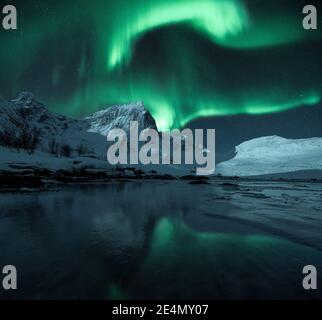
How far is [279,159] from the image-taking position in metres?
166

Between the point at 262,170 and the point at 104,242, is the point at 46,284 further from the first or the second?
the point at 262,170

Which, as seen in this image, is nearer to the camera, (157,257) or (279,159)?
(157,257)

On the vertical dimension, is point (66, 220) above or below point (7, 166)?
below

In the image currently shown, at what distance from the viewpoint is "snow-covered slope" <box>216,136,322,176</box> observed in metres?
149

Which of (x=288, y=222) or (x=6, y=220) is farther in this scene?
(x=288, y=222)

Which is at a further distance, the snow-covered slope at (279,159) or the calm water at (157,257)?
the snow-covered slope at (279,159)

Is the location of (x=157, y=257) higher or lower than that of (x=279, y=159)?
lower

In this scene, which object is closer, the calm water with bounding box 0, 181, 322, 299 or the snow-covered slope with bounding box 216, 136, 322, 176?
the calm water with bounding box 0, 181, 322, 299

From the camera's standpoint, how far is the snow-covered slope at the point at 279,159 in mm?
148875
